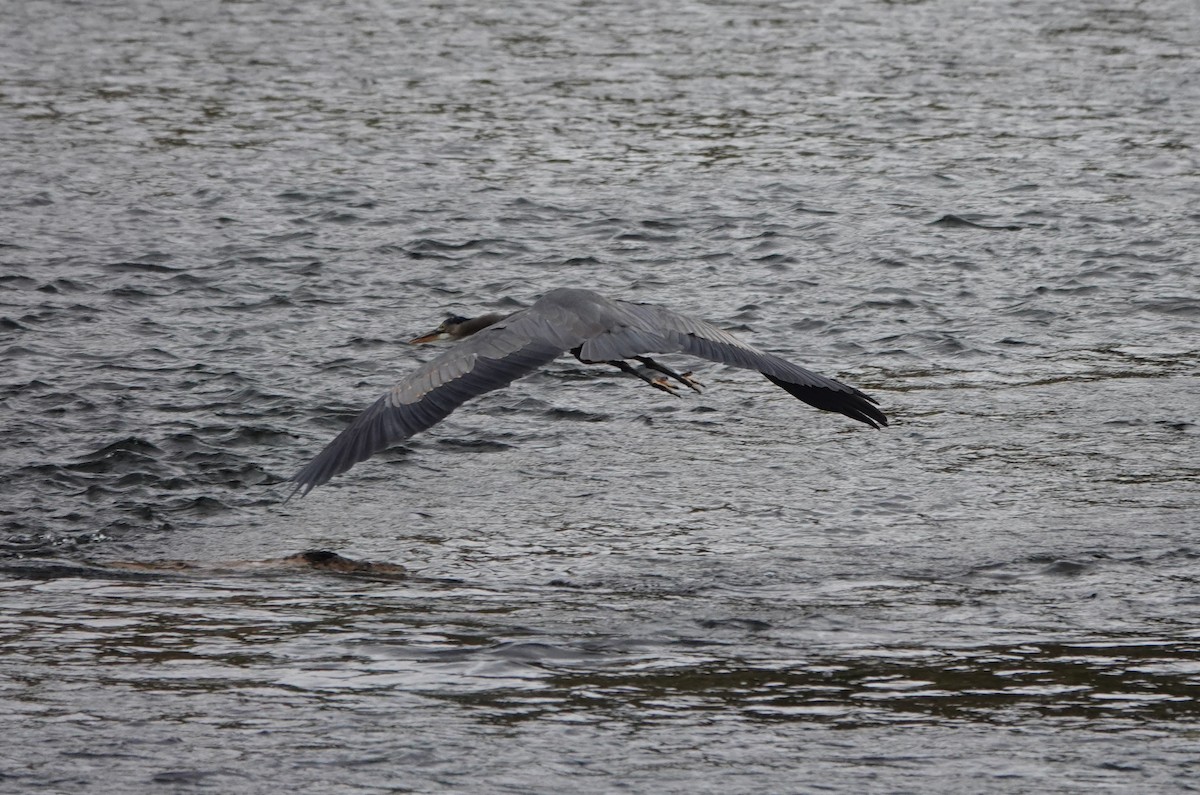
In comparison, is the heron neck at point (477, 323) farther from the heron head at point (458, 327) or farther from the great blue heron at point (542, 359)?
the great blue heron at point (542, 359)

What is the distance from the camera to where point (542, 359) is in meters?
7.44

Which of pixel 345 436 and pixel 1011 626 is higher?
pixel 345 436

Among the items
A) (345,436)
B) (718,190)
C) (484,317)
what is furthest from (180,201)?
(345,436)

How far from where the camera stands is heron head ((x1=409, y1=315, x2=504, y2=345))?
932cm

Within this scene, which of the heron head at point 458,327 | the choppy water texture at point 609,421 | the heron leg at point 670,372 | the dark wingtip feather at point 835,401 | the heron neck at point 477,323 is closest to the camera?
the choppy water texture at point 609,421

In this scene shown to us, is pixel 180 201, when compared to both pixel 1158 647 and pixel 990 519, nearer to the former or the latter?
pixel 990 519

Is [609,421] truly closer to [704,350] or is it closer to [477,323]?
[477,323]

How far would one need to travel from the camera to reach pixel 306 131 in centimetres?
1608

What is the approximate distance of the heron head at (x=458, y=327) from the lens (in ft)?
30.6

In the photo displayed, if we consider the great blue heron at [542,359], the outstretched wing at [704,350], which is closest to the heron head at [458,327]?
the great blue heron at [542,359]

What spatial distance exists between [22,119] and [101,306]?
546 centimetres

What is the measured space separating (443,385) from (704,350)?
3.59ft

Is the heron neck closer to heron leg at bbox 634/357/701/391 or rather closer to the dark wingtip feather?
heron leg at bbox 634/357/701/391

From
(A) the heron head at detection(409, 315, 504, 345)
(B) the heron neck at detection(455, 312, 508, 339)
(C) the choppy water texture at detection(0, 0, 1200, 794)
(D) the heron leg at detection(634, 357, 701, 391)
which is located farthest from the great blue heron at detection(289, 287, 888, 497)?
(A) the heron head at detection(409, 315, 504, 345)
